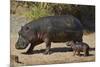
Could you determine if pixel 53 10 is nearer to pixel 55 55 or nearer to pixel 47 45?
pixel 47 45

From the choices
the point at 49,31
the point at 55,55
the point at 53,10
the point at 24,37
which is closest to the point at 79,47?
the point at 55,55

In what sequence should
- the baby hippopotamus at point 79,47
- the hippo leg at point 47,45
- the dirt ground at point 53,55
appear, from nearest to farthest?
1. the dirt ground at point 53,55
2. the hippo leg at point 47,45
3. the baby hippopotamus at point 79,47

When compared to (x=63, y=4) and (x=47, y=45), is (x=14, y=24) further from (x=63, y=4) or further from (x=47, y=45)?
(x=63, y=4)

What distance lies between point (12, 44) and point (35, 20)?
14.1 inches

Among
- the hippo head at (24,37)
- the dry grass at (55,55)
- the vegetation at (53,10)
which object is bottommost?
the dry grass at (55,55)

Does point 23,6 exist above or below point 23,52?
above

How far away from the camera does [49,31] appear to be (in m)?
2.02

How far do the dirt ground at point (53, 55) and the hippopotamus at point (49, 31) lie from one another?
0.15ft

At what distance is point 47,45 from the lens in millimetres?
2004

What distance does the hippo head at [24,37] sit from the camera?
6.26ft

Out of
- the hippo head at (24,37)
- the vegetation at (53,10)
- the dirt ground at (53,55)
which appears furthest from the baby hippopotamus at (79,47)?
the hippo head at (24,37)

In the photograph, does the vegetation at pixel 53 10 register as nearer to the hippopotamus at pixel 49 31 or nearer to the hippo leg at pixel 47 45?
the hippopotamus at pixel 49 31

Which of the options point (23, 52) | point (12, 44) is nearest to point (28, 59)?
point (23, 52)
